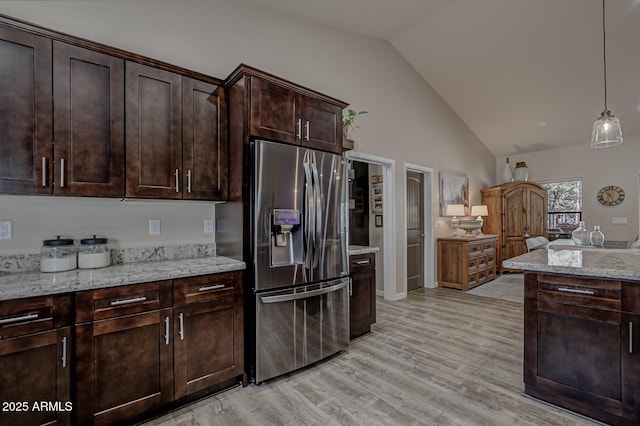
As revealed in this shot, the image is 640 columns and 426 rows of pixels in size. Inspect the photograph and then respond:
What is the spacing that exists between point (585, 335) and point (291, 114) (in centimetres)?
256

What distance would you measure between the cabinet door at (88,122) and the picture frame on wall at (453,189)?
5.10 metres

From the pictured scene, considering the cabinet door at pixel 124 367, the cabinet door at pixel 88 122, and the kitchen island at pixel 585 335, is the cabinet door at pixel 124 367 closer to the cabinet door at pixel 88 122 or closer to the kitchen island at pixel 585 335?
the cabinet door at pixel 88 122

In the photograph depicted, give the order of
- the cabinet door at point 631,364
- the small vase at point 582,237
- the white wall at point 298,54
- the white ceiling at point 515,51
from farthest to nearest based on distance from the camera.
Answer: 1. the white ceiling at point 515,51
2. the small vase at point 582,237
3. the white wall at point 298,54
4. the cabinet door at point 631,364

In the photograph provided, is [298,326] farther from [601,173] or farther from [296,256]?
[601,173]

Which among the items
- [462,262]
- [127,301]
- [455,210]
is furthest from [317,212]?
[455,210]

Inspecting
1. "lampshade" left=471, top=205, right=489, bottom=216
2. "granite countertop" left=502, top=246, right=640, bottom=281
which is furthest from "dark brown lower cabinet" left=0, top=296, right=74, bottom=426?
"lampshade" left=471, top=205, right=489, bottom=216

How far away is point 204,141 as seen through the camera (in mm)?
2395

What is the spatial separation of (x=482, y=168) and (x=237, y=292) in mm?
6770

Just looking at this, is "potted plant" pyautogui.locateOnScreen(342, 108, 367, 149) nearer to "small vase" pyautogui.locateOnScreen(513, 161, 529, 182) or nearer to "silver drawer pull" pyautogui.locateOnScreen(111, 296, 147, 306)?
"silver drawer pull" pyautogui.locateOnScreen(111, 296, 147, 306)

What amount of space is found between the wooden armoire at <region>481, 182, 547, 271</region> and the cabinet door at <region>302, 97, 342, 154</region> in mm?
5345

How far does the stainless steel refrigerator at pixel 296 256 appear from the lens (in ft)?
7.46

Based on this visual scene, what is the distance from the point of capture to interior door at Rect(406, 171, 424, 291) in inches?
203

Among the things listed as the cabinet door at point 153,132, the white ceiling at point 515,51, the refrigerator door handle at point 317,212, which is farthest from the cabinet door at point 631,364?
the white ceiling at point 515,51

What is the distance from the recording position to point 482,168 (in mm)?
7102
